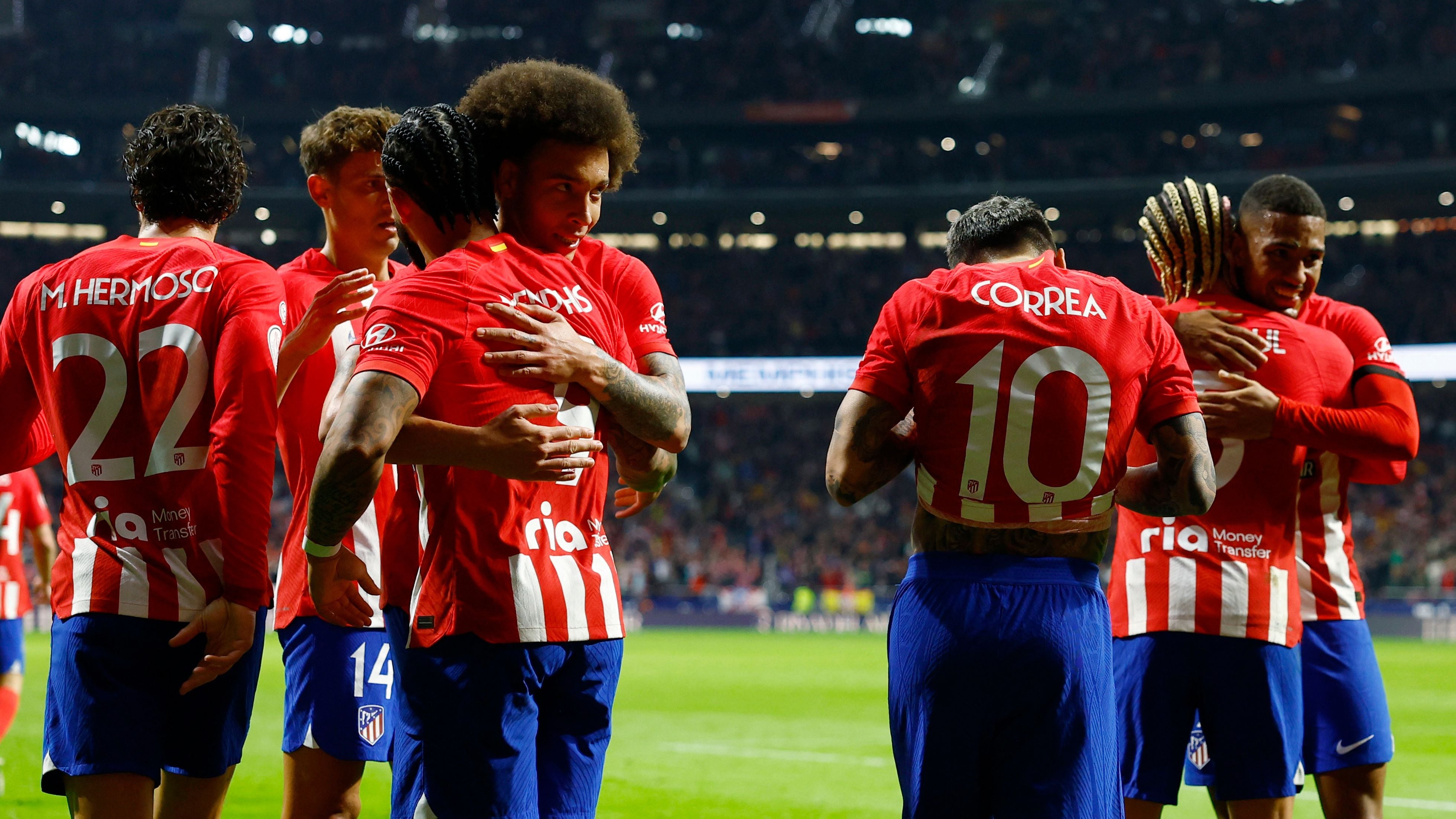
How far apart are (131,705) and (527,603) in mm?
1256

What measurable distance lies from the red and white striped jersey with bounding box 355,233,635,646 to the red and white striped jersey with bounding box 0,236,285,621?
2.60 feet

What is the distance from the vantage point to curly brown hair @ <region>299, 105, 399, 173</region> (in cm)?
412

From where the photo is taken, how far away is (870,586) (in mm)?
32125

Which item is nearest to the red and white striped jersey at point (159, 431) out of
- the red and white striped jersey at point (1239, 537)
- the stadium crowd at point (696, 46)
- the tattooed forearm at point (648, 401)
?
the tattooed forearm at point (648, 401)

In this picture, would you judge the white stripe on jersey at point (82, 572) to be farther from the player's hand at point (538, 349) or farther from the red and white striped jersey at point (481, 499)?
the player's hand at point (538, 349)

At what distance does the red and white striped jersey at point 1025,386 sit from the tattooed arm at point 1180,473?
0.17ft

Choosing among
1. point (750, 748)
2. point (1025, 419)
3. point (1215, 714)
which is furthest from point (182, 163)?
point (750, 748)

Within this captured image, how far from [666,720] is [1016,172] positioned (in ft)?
91.8

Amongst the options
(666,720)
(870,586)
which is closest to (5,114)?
(870,586)

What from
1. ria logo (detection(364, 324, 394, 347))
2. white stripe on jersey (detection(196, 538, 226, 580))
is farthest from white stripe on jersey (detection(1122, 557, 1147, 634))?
white stripe on jersey (detection(196, 538, 226, 580))

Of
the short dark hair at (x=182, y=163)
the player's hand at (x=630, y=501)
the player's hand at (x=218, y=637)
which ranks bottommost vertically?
the player's hand at (x=218, y=637)

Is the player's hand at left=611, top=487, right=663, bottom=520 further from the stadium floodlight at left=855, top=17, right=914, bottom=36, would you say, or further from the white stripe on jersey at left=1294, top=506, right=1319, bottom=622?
the stadium floodlight at left=855, top=17, right=914, bottom=36

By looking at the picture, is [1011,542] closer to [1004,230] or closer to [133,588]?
[1004,230]

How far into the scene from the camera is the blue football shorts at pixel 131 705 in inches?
124
